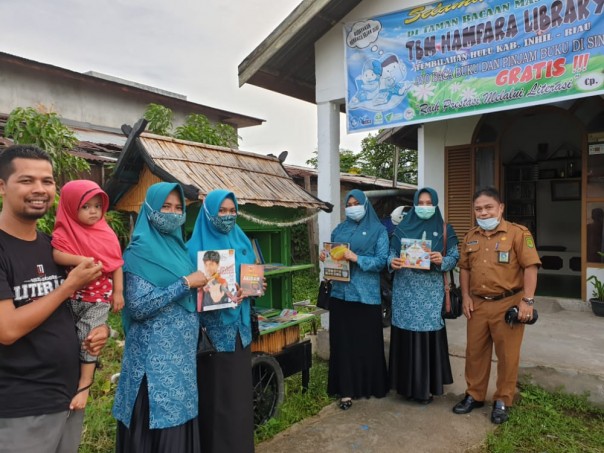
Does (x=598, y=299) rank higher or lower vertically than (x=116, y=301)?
lower

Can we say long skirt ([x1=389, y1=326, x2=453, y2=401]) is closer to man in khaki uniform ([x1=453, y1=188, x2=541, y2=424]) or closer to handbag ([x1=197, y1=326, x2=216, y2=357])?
man in khaki uniform ([x1=453, y1=188, x2=541, y2=424])

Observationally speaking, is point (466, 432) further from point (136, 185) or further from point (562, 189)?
point (562, 189)

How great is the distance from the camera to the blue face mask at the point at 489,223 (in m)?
3.50

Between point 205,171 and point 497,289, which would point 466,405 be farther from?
point 205,171

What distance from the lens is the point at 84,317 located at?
2.00m

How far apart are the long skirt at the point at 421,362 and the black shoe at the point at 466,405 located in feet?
0.60

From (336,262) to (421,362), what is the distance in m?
1.14

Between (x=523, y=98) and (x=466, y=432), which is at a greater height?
(x=523, y=98)

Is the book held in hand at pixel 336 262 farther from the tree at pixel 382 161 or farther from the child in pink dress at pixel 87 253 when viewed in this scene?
the tree at pixel 382 161

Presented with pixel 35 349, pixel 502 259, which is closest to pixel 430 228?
pixel 502 259

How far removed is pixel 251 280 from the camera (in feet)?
9.30

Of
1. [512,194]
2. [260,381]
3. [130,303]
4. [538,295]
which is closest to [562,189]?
[512,194]

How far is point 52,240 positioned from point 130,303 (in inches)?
20.4

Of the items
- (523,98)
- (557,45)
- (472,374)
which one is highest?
(557,45)
